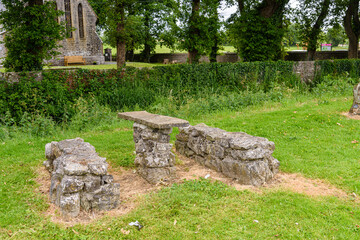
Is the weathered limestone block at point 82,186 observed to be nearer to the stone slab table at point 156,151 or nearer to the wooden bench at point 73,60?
the stone slab table at point 156,151

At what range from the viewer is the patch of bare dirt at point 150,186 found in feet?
15.9

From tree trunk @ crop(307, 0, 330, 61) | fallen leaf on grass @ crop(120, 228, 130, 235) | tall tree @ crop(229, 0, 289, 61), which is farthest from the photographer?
tree trunk @ crop(307, 0, 330, 61)

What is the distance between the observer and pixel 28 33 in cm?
1191

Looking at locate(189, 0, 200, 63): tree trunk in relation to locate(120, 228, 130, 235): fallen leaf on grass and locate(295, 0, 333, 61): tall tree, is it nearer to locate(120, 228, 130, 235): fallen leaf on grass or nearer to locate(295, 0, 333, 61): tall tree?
locate(295, 0, 333, 61): tall tree

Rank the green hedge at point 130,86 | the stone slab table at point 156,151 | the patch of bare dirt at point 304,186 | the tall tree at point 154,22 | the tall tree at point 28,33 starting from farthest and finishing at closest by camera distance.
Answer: the tall tree at point 154,22
the tall tree at point 28,33
the green hedge at point 130,86
the stone slab table at point 156,151
the patch of bare dirt at point 304,186

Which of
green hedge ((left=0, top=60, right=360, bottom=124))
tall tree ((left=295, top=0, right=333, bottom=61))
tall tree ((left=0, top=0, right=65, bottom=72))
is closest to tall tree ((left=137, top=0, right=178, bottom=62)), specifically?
tall tree ((left=295, top=0, right=333, bottom=61))

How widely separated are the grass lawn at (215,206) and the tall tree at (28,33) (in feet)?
16.3

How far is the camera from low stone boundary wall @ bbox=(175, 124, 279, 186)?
578cm

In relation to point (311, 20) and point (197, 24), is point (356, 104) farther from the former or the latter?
point (311, 20)

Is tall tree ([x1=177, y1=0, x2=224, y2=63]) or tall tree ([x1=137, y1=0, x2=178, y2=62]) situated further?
tall tree ([x1=137, y1=0, x2=178, y2=62])

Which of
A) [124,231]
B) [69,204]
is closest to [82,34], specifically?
[69,204]

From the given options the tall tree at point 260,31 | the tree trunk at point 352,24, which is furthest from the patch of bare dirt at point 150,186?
the tree trunk at point 352,24

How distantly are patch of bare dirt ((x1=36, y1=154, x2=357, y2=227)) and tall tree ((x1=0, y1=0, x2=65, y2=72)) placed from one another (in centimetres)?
690

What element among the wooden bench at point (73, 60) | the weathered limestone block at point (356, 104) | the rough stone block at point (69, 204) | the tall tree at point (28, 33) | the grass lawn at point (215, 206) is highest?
the tall tree at point (28, 33)
